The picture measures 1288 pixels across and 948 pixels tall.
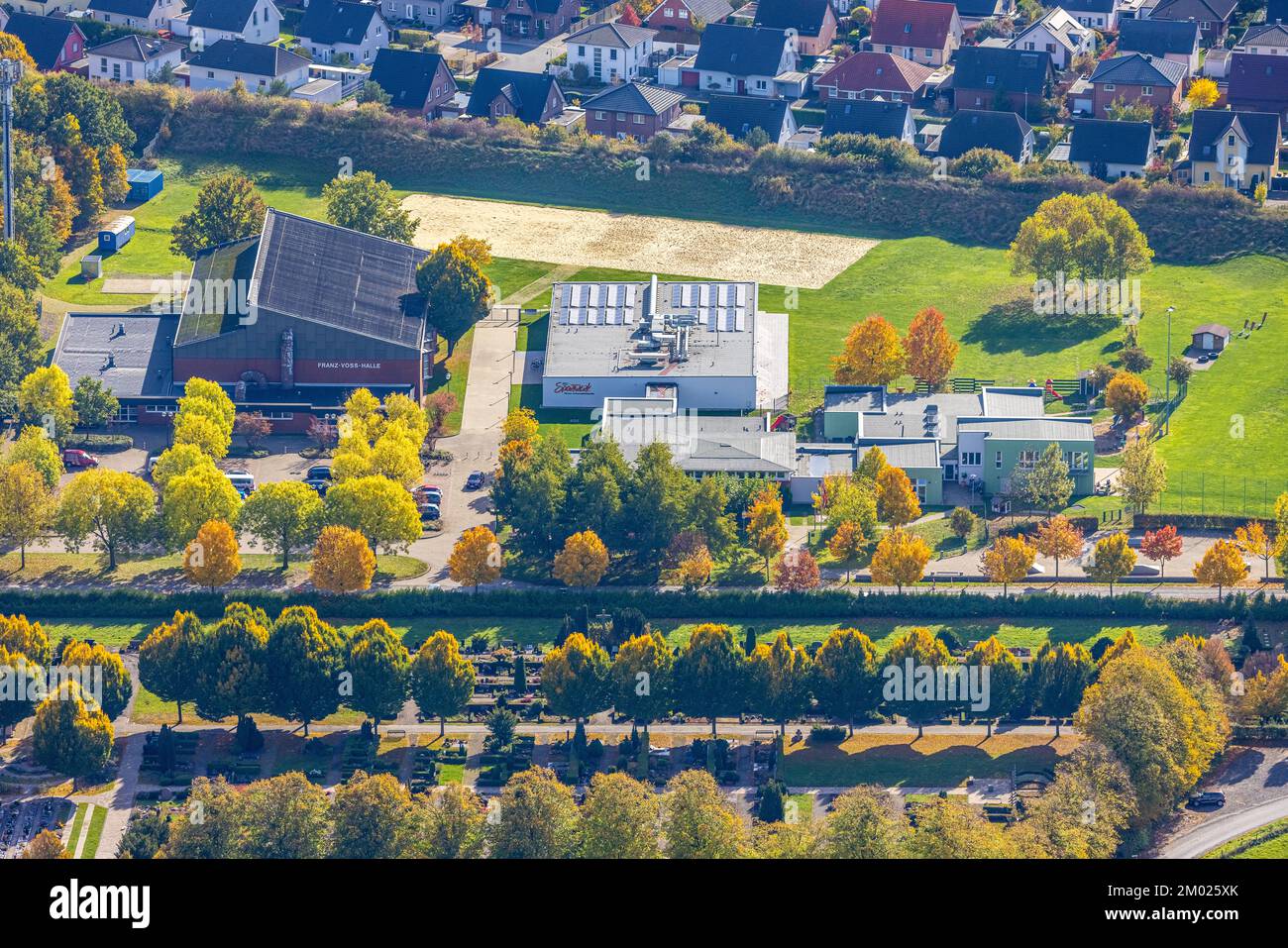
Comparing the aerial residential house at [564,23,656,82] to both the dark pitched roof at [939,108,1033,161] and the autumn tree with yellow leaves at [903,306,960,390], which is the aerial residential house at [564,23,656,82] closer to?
the dark pitched roof at [939,108,1033,161]

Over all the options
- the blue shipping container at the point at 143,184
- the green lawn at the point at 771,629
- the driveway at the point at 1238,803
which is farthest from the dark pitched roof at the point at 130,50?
the driveway at the point at 1238,803

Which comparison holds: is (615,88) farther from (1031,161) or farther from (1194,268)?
(1194,268)

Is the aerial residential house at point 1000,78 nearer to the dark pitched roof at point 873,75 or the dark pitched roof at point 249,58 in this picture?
the dark pitched roof at point 873,75

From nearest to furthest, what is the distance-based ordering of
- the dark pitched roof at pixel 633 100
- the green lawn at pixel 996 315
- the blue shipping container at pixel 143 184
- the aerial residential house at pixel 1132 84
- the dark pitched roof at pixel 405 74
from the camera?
the green lawn at pixel 996 315 → the blue shipping container at pixel 143 184 → the dark pitched roof at pixel 633 100 → the aerial residential house at pixel 1132 84 → the dark pitched roof at pixel 405 74

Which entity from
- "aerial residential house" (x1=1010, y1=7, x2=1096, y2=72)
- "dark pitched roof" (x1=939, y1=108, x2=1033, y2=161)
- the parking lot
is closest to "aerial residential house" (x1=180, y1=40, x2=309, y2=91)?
"dark pitched roof" (x1=939, y1=108, x2=1033, y2=161)

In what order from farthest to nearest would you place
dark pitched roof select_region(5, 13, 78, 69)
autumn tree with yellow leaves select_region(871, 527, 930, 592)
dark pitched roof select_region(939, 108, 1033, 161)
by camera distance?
dark pitched roof select_region(5, 13, 78, 69)
dark pitched roof select_region(939, 108, 1033, 161)
autumn tree with yellow leaves select_region(871, 527, 930, 592)
